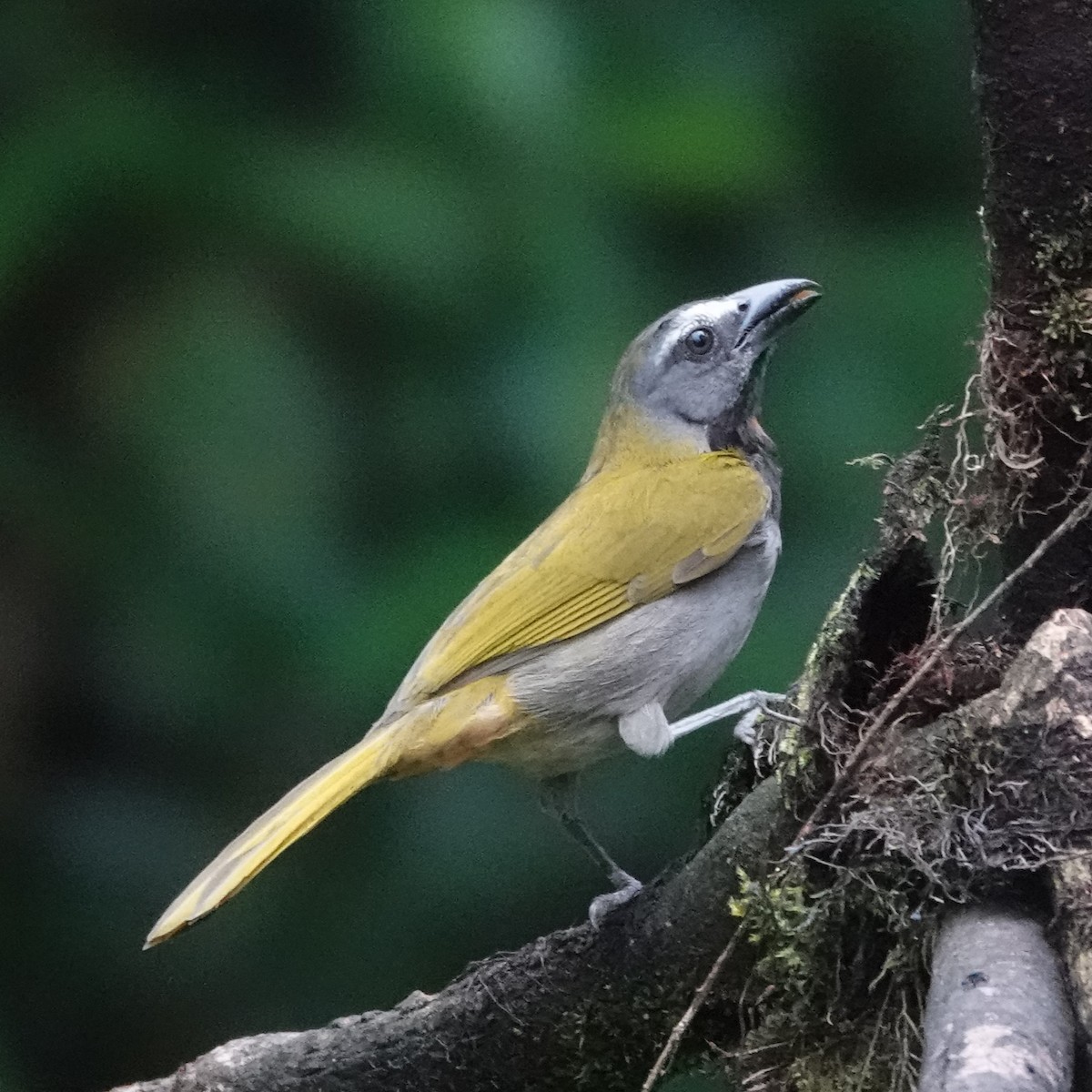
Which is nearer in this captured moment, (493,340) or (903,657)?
(903,657)

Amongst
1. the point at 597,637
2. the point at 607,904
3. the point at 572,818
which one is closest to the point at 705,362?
the point at 597,637

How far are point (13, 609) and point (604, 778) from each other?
1.58 m

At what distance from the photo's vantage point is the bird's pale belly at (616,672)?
3.47m

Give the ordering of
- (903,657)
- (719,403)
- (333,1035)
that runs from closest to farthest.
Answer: (903,657), (333,1035), (719,403)

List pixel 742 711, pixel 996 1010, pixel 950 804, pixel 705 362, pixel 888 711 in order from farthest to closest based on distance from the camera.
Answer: pixel 705 362 → pixel 742 711 → pixel 888 711 → pixel 950 804 → pixel 996 1010

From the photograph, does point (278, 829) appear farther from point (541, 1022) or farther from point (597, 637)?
point (597, 637)

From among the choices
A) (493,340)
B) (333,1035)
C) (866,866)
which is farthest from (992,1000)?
(493,340)

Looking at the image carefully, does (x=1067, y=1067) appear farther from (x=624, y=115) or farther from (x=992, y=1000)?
(x=624, y=115)

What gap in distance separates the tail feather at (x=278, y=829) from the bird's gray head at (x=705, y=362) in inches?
44.5

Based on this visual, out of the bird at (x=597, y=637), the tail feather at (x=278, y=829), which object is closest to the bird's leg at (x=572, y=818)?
the bird at (x=597, y=637)

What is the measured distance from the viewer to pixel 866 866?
238 centimetres

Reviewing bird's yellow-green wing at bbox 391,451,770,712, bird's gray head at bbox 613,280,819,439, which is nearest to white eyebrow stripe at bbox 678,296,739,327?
bird's gray head at bbox 613,280,819,439

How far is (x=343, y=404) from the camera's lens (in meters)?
4.34

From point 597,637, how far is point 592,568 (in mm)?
158
